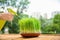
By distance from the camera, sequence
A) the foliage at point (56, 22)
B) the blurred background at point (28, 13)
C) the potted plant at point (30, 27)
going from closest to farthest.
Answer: the potted plant at point (30, 27)
the blurred background at point (28, 13)
the foliage at point (56, 22)

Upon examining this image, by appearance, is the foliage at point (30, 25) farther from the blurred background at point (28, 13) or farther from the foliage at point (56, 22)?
the foliage at point (56, 22)

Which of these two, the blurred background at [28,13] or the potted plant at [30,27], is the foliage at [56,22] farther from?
the potted plant at [30,27]

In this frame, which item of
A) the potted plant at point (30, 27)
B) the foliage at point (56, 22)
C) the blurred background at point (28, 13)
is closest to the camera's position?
the potted plant at point (30, 27)

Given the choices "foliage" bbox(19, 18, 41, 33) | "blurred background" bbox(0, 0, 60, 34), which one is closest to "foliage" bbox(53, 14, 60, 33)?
"blurred background" bbox(0, 0, 60, 34)

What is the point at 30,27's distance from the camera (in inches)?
49.0

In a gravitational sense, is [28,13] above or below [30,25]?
above

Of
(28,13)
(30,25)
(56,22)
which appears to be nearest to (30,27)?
(30,25)

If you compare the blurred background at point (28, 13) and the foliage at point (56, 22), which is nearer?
the blurred background at point (28, 13)

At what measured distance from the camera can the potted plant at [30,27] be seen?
1.22 m

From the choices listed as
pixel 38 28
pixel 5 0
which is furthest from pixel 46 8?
pixel 38 28

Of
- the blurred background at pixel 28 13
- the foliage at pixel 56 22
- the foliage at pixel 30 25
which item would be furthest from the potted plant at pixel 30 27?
the foliage at pixel 56 22

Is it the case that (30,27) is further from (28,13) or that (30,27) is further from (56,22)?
(56,22)

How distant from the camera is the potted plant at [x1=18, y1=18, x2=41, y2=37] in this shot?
122cm

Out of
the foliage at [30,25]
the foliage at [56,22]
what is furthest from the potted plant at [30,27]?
the foliage at [56,22]
